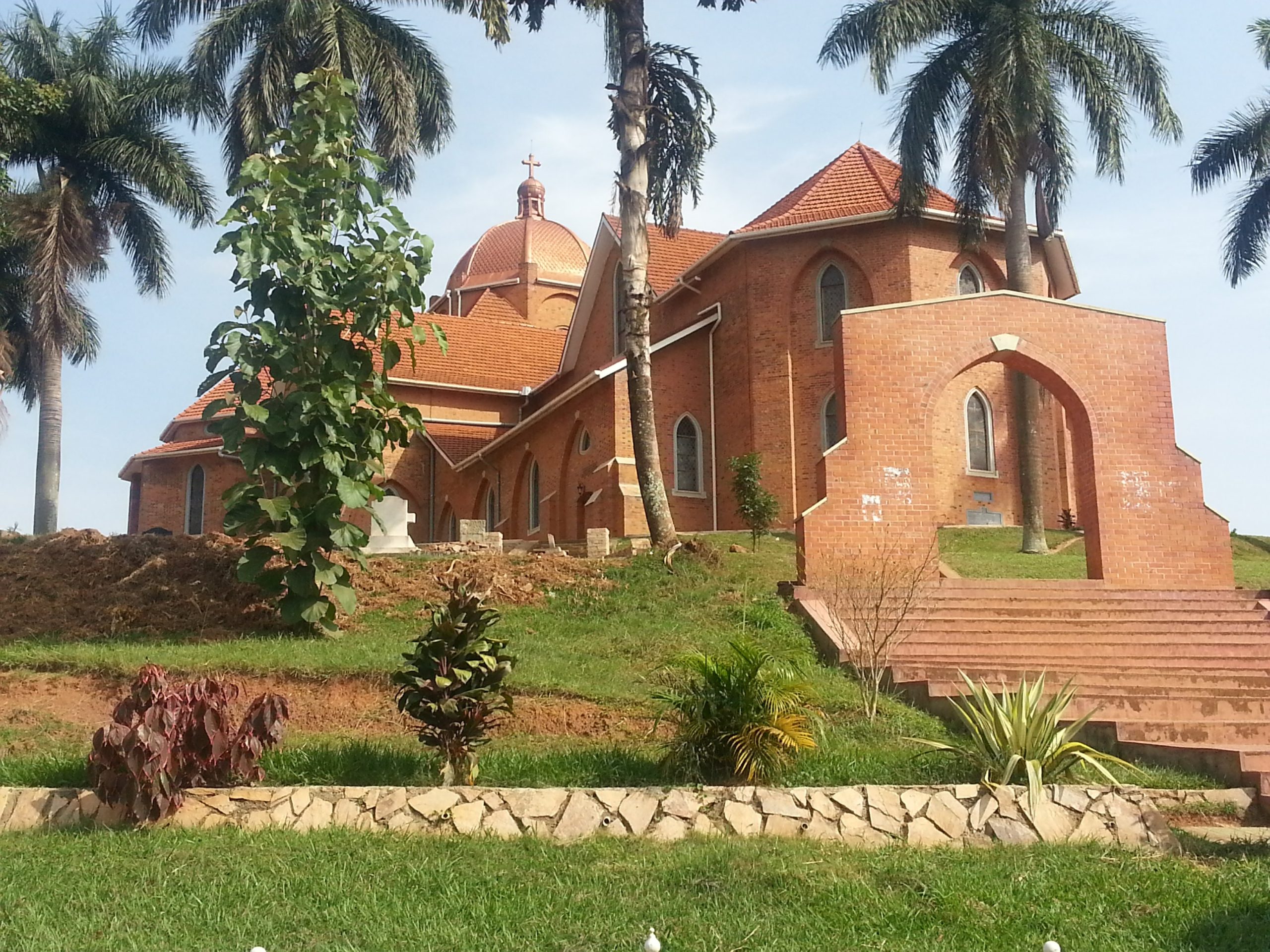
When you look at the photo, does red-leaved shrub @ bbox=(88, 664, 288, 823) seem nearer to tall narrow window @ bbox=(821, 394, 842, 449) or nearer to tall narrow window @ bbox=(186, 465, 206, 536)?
tall narrow window @ bbox=(821, 394, 842, 449)

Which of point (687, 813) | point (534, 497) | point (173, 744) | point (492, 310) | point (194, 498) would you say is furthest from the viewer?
point (492, 310)

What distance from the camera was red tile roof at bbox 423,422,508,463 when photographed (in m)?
32.0

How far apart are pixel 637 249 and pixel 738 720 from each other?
10025 mm

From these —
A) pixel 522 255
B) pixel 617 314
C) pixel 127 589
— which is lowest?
pixel 127 589

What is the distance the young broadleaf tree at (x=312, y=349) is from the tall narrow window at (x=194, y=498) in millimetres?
20767

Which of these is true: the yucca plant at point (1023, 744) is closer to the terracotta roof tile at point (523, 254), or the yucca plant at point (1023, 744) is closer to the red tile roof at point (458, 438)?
the red tile roof at point (458, 438)

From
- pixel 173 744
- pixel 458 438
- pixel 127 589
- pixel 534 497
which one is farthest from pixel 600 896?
pixel 458 438

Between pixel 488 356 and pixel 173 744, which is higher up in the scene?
pixel 488 356

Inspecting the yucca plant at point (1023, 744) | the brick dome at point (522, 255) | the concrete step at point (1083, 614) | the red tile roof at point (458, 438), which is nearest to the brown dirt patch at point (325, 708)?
the yucca plant at point (1023, 744)

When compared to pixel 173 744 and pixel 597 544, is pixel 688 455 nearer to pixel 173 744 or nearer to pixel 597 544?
pixel 597 544

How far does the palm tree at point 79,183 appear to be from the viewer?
74.4 feet

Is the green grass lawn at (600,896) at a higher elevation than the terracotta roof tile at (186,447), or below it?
below

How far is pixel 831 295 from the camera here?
25.3 meters

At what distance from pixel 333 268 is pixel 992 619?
7.92 meters
